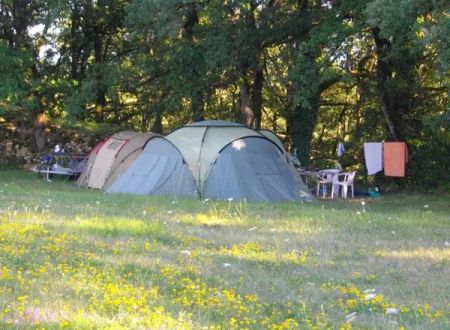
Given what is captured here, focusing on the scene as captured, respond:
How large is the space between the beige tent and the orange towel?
22.2 feet

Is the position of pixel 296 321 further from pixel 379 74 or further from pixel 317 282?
pixel 379 74

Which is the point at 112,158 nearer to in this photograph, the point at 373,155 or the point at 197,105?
the point at 197,105

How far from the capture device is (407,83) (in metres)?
18.8

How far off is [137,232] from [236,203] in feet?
15.0

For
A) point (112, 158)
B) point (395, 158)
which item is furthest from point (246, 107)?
point (112, 158)

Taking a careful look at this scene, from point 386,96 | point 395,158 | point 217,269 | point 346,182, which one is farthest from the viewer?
point 386,96

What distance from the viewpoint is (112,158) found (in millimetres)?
16188

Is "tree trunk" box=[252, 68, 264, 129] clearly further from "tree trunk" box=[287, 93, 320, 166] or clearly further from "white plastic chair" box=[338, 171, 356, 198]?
"white plastic chair" box=[338, 171, 356, 198]

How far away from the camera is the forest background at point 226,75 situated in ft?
52.4

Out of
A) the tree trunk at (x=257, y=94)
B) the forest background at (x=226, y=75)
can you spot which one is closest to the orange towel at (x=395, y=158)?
the forest background at (x=226, y=75)

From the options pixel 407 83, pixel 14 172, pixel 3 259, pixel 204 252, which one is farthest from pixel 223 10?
pixel 3 259

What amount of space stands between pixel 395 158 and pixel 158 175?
6.94m

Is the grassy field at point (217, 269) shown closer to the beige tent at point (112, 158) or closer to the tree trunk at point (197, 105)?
the beige tent at point (112, 158)

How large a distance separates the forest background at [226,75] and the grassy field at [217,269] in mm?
5103
